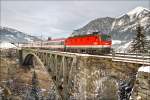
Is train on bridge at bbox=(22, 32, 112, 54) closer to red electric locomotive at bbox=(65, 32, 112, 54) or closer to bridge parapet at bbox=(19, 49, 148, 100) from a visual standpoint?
red electric locomotive at bbox=(65, 32, 112, 54)

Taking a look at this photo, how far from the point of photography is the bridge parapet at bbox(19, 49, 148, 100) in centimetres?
1933

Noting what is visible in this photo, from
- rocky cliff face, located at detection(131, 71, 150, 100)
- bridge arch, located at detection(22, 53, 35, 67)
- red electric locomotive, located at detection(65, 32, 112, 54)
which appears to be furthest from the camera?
bridge arch, located at detection(22, 53, 35, 67)

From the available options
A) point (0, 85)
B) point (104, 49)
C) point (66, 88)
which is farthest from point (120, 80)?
point (0, 85)

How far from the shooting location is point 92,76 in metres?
23.3

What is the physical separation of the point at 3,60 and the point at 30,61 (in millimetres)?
9196

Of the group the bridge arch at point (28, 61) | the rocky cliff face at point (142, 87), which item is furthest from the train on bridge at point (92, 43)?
the bridge arch at point (28, 61)

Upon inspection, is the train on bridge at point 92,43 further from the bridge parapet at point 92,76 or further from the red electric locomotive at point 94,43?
the bridge parapet at point 92,76

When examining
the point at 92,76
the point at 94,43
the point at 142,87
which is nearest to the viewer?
the point at 142,87

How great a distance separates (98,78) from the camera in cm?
2220

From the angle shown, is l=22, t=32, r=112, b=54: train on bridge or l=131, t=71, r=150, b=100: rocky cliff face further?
l=22, t=32, r=112, b=54: train on bridge

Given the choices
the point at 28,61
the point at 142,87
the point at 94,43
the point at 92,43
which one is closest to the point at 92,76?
the point at 142,87

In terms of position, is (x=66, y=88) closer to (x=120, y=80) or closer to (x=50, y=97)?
(x=120, y=80)

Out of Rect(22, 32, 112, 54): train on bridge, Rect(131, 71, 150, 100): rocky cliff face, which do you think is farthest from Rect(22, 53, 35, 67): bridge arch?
Rect(131, 71, 150, 100): rocky cliff face

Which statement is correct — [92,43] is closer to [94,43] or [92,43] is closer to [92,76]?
[94,43]
